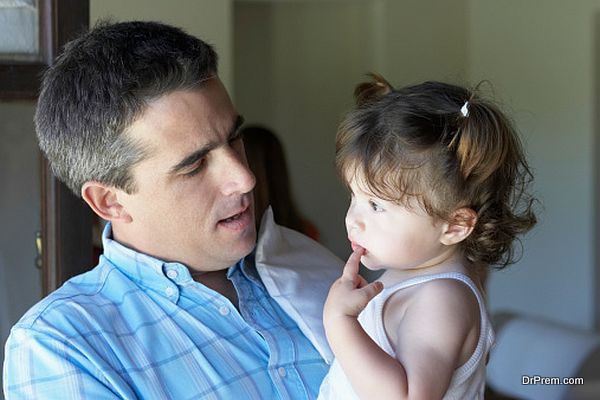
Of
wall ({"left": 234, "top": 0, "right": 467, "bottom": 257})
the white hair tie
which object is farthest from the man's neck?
wall ({"left": 234, "top": 0, "right": 467, "bottom": 257})

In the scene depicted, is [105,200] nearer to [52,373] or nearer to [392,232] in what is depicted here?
[52,373]

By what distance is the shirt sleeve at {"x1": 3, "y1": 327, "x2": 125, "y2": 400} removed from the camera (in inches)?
63.9

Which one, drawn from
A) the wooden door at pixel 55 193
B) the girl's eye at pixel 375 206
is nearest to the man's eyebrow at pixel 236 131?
the girl's eye at pixel 375 206

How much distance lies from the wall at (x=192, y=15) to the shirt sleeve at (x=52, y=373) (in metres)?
2.07

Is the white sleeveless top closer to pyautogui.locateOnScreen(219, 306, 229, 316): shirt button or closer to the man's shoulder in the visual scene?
pyautogui.locateOnScreen(219, 306, 229, 316): shirt button

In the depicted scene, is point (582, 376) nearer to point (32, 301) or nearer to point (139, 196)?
point (32, 301)

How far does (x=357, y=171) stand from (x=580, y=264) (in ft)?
14.0

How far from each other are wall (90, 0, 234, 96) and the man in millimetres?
1781

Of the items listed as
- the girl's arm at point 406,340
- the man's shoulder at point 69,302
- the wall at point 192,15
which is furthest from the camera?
the wall at point 192,15

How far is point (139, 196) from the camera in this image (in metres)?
1.88

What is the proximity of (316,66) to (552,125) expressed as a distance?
1363 millimetres

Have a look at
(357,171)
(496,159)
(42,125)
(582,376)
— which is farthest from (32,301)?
(582,376)

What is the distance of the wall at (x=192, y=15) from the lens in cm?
362

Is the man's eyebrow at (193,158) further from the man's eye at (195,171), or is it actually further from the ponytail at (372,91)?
the ponytail at (372,91)
